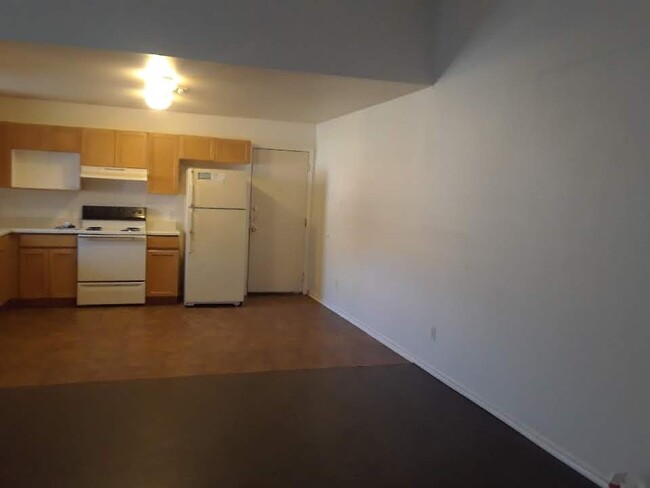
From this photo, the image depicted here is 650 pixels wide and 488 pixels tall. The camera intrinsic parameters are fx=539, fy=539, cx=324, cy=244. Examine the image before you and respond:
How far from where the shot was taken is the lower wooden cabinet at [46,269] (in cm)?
600

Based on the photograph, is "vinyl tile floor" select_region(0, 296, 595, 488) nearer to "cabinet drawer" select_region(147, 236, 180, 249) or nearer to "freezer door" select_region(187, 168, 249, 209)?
"cabinet drawer" select_region(147, 236, 180, 249)

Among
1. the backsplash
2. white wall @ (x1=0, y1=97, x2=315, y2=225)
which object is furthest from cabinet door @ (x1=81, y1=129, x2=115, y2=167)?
the backsplash

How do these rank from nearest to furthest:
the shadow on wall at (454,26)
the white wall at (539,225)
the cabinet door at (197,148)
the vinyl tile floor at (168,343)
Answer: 1. the white wall at (539,225)
2. the shadow on wall at (454,26)
3. the vinyl tile floor at (168,343)
4. the cabinet door at (197,148)

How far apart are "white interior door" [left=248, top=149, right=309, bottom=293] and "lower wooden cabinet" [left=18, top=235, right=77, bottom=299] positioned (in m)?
2.24

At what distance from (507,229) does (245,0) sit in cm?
247

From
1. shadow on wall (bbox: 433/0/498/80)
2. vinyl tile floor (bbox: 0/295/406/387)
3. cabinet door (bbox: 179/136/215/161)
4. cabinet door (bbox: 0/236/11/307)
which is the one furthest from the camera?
cabinet door (bbox: 179/136/215/161)

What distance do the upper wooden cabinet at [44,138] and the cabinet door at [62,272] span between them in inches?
46.9

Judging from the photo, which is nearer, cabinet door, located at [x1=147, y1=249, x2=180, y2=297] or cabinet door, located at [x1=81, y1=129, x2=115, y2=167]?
cabinet door, located at [x1=81, y1=129, x2=115, y2=167]

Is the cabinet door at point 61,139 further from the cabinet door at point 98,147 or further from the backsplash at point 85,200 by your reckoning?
the backsplash at point 85,200

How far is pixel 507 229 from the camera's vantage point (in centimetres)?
348

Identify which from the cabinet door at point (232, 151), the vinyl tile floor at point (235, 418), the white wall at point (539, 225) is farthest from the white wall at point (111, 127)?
the white wall at point (539, 225)

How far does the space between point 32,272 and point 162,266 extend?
1.40 m

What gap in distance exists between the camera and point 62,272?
6.12 metres

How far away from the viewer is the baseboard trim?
9.34ft
